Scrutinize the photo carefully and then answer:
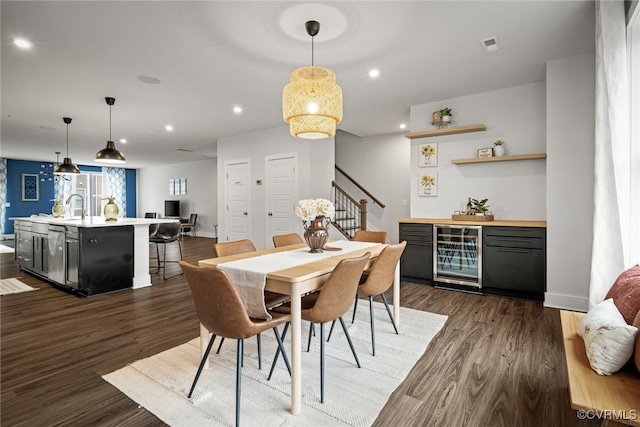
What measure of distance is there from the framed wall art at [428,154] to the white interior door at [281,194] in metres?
2.41

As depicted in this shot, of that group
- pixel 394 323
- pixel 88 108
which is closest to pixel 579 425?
pixel 394 323

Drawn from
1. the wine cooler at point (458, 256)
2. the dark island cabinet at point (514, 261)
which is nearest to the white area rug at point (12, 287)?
the wine cooler at point (458, 256)

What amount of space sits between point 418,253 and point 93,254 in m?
4.31

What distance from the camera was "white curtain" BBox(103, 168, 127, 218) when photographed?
13008mm

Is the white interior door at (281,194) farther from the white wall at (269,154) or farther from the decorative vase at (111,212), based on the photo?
the decorative vase at (111,212)

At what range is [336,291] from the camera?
196cm

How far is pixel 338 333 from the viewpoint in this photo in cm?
291

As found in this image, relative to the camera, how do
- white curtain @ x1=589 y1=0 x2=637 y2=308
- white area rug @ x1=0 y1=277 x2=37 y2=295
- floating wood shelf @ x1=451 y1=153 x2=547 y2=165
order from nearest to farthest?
white curtain @ x1=589 y1=0 x2=637 y2=308, floating wood shelf @ x1=451 y1=153 x2=547 y2=165, white area rug @ x1=0 y1=277 x2=37 y2=295

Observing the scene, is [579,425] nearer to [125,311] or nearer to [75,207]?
[125,311]

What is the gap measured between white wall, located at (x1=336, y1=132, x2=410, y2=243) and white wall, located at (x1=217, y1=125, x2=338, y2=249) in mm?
1448

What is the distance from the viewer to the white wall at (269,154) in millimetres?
6223

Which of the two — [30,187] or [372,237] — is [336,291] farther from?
[30,187]
